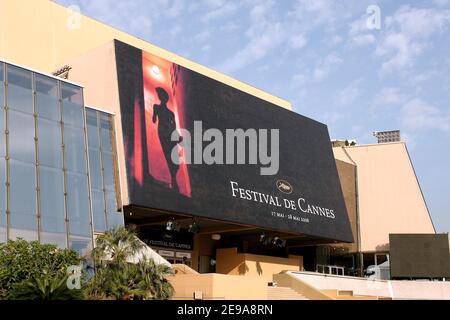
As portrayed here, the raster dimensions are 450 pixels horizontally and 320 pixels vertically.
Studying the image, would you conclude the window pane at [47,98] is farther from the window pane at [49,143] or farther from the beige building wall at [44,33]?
the beige building wall at [44,33]

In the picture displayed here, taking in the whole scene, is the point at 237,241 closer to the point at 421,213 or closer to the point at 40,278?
the point at 421,213

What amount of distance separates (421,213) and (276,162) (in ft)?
84.9

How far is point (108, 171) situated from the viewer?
32469mm

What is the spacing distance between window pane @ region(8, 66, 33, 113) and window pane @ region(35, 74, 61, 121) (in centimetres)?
51

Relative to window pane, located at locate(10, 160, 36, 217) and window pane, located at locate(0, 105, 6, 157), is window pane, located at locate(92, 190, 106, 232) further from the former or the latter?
window pane, located at locate(0, 105, 6, 157)

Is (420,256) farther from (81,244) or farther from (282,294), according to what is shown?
(81,244)

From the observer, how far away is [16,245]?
22.6 m

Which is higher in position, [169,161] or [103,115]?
[103,115]

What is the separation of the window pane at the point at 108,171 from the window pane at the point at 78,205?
1.97 meters

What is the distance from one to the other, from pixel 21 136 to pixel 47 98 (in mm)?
3175

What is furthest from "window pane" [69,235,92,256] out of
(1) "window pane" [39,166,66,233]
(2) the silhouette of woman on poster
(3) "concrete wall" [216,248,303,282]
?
(3) "concrete wall" [216,248,303,282]

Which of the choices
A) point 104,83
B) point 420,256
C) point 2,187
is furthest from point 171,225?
point 420,256

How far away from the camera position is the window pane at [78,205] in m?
28.3
